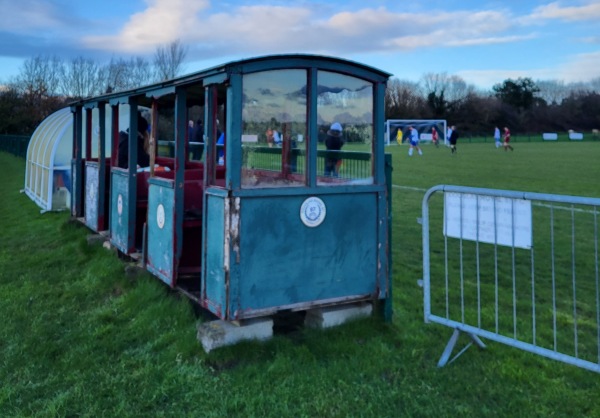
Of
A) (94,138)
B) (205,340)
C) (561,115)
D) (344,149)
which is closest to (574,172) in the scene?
(94,138)

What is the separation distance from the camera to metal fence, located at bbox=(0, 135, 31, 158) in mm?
37259

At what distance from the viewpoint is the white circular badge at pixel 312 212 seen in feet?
15.9

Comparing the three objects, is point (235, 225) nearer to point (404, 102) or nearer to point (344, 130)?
point (344, 130)

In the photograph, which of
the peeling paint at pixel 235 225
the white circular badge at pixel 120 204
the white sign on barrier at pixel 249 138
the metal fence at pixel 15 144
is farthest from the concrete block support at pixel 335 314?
the metal fence at pixel 15 144

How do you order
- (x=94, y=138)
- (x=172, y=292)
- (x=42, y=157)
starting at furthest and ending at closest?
1. (x=42, y=157)
2. (x=94, y=138)
3. (x=172, y=292)

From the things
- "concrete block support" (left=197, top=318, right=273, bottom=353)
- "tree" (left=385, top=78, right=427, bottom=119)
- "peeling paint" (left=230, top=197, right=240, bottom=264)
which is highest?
"tree" (left=385, top=78, right=427, bottom=119)

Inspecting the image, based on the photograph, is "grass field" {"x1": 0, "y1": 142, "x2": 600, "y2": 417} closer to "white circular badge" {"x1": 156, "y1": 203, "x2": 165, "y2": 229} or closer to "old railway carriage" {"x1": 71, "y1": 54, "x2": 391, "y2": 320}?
"old railway carriage" {"x1": 71, "y1": 54, "x2": 391, "y2": 320}

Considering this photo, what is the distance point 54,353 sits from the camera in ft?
16.1

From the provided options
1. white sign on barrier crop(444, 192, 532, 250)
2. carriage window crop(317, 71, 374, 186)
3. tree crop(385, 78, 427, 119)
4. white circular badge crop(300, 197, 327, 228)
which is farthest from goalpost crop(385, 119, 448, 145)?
white sign on barrier crop(444, 192, 532, 250)

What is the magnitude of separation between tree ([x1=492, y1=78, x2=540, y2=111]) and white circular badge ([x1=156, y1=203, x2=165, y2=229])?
103729 millimetres

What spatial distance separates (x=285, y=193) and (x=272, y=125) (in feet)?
2.04

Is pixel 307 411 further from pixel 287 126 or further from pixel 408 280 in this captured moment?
pixel 408 280

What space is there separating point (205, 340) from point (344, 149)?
212 cm

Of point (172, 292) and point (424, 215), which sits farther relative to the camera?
point (172, 292)
